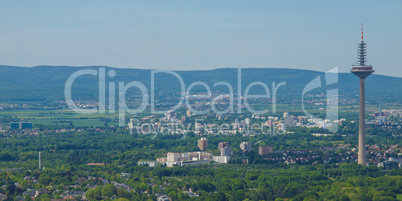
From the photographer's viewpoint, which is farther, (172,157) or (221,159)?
(221,159)

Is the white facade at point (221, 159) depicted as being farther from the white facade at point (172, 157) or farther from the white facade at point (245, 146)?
the white facade at point (245, 146)

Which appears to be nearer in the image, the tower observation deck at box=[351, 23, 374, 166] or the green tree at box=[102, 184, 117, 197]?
the green tree at box=[102, 184, 117, 197]

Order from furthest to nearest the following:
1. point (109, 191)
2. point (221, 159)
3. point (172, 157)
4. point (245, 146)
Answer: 1. point (245, 146)
2. point (221, 159)
3. point (172, 157)
4. point (109, 191)

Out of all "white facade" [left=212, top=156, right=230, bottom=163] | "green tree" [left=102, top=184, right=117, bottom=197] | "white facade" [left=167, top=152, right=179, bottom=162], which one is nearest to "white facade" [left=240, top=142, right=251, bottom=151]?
"white facade" [left=212, top=156, right=230, bottom=163]

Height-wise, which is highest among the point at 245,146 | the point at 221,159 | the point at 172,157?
the point at 245,146

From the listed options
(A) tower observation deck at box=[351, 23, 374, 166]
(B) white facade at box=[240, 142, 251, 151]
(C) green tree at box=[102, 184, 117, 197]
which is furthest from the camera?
(B) white facade at box=[240, 142, 251, 151]

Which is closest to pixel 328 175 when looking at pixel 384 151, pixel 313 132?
pixel 384 151

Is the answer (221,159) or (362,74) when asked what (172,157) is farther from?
(362,74)

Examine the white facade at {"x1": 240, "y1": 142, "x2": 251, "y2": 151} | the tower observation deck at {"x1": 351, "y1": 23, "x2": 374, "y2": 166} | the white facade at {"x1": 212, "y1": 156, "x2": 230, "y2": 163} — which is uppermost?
the tower observation deck at {"x1": 351, "y1": 23, "x2": 374, "y2": 166}

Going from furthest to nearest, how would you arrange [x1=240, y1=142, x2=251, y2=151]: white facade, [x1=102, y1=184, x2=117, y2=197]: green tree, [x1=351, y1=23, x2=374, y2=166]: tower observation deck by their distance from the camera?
[x1=240, y1=142, x2=251, y2=151]: white facade → [x1=351, y1=23, x2=374, y2=166]: tower observation deck → [x1=102, y1=184, x2=117, y2=197]: green tree

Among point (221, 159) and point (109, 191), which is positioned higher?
point (221, 159)

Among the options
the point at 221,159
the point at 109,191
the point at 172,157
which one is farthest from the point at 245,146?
the point at 109,191

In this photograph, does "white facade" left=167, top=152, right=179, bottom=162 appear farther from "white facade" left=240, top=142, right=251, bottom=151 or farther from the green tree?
the green tree
